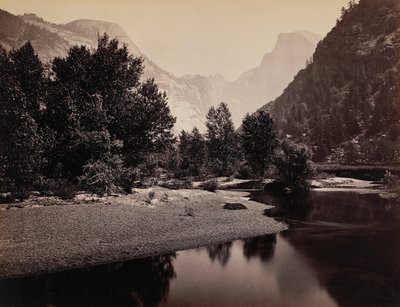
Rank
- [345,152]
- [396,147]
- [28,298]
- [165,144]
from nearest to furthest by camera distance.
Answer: [28,298], [165,144], [396,147], [345,152]

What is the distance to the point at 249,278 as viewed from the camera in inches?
744

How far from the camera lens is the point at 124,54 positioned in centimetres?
4538

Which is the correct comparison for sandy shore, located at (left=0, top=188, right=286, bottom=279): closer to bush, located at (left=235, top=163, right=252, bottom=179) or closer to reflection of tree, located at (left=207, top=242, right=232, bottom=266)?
reflection of tree, located at (left=207, top=242, right=232, bottom=266)

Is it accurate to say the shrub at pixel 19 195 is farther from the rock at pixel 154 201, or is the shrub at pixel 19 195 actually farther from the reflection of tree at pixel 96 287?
the reflection of tree at pixel 96 287

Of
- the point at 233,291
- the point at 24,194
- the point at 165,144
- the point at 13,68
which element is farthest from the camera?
the point at 165,144

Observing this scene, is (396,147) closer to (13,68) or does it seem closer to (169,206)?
(169,206)

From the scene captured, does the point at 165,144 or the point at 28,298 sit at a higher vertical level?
the point at 165,144

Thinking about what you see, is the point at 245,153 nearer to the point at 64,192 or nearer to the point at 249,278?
the point at 64,192

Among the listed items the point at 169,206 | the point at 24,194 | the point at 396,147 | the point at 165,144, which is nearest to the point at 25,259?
the point at 24,194

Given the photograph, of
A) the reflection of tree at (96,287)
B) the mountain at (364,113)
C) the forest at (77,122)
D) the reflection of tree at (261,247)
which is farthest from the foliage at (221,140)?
the reflection of tree at (96,287)

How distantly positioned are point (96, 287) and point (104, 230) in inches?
305

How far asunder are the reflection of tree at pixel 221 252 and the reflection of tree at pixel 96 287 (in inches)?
Answer: 128

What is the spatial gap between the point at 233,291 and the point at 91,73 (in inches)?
1388

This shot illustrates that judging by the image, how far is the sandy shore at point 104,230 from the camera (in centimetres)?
1958
